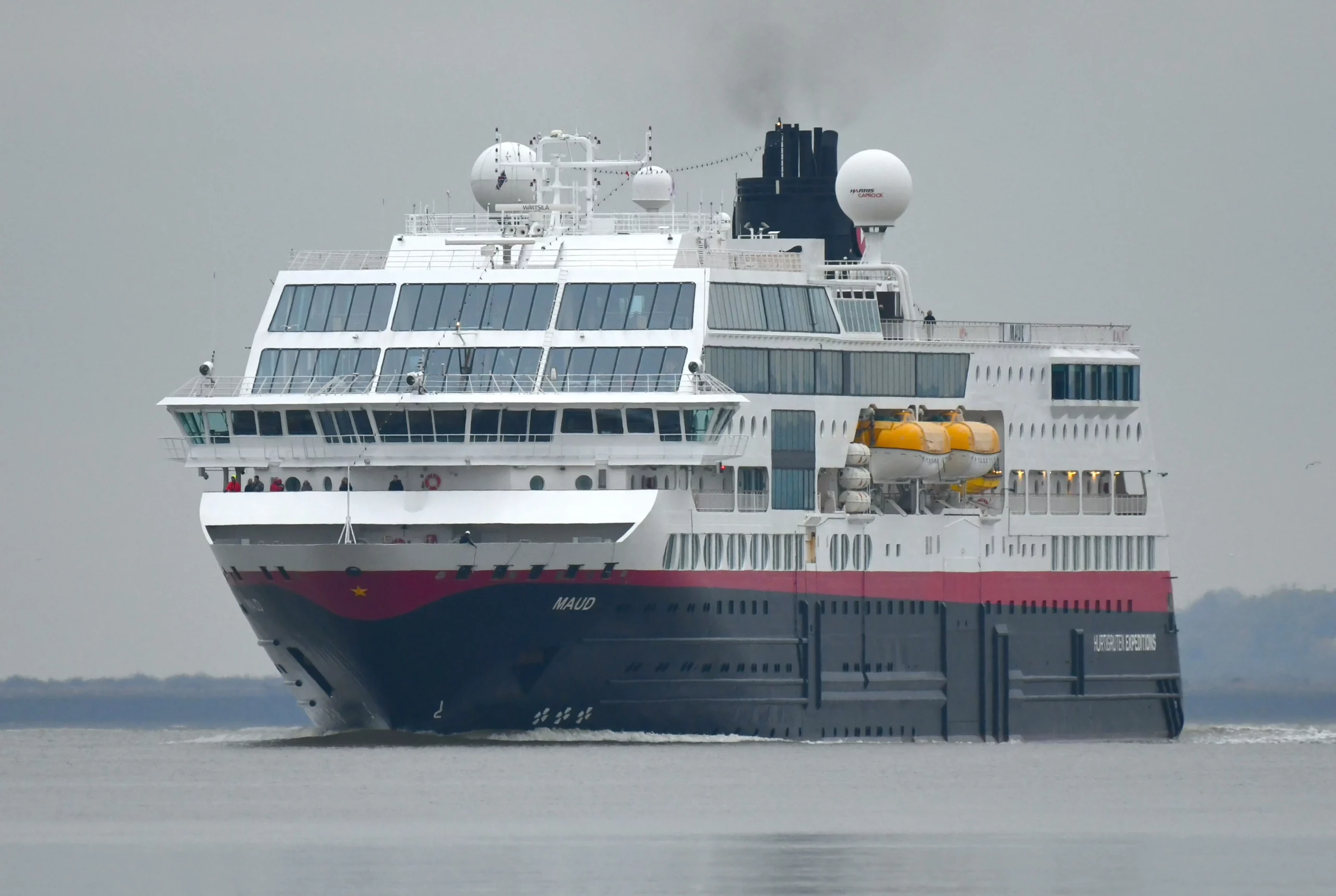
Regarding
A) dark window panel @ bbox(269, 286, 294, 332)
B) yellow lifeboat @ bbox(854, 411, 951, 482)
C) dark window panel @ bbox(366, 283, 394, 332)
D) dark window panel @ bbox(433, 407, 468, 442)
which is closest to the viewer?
dark window panel @ bbox(433, 407, 468, 442)

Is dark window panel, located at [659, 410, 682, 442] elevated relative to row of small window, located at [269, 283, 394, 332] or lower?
lower

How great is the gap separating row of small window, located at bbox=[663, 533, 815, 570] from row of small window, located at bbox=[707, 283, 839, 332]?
502cm

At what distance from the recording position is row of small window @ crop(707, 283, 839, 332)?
100000mm

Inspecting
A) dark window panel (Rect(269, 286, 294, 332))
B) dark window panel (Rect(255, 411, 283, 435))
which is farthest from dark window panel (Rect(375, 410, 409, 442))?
dark window panel (Rect(269, 286, 294, 332))

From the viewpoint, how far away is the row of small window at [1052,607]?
356 feet

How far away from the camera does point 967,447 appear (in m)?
106

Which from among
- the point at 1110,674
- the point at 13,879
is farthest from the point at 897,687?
A: the point at 13,879

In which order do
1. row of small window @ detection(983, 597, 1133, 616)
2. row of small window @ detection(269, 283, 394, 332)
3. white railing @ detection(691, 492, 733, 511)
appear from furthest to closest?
row of small window @ detection(983, 597, 1133, 616) < row of small window @ detection(269, 283, 394, 332) < white railing @ detection(691, 492, 733, 511)

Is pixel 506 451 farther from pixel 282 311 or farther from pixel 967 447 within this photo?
pixel 967 447

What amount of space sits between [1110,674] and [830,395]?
14173mm

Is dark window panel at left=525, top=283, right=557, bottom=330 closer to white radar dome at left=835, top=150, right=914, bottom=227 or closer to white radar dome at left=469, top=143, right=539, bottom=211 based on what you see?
white radar dome at left=469, top=143, right=539, bottom=211

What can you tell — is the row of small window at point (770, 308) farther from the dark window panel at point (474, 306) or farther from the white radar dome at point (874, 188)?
the white radar dome at point (874, 188)

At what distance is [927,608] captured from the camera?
106125 mm

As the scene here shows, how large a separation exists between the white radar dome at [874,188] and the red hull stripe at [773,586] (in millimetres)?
10332
